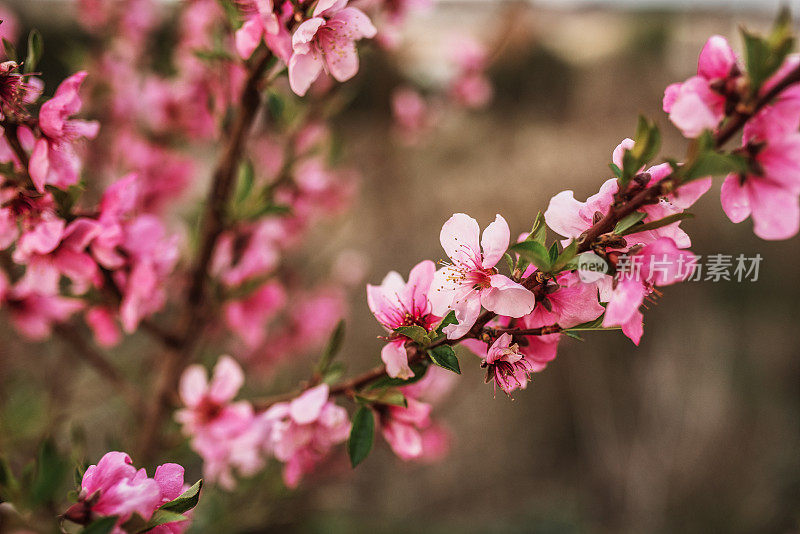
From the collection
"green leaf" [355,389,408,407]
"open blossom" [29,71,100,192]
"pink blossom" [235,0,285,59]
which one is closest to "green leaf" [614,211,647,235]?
"green leaf" [355,389,408,407]

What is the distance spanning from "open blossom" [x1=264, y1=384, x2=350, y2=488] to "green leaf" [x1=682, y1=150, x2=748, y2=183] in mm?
363

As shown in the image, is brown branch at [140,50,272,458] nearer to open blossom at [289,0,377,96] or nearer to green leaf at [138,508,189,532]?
open blossom at [289,0,377,96]

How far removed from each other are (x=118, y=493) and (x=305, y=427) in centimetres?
20

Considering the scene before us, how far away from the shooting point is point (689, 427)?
6.77 ft

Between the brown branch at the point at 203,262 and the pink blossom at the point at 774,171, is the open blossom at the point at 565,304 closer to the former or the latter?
the pink blossom at the point at 774,171

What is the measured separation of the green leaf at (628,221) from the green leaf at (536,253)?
6 cm

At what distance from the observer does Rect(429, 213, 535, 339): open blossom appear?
39cm

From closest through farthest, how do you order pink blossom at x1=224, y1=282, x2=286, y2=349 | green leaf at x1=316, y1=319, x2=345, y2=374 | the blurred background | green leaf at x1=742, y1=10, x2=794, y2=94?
green leaf at x1=742, y1=10, x2=794, y2=94
green leaf at x1=316, y1=319, x2=345, y2=374
pink blossom at x1=224, y1=282, x2=286, y2=349
the blurred background

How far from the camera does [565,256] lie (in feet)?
1.24

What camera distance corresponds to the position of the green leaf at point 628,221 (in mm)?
379

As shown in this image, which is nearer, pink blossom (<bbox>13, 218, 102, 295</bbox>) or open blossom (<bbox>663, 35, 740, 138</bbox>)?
open blossom (<bbox>663, 35, 740, 138</bbox>)

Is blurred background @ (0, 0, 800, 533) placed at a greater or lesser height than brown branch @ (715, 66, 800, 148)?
lesser

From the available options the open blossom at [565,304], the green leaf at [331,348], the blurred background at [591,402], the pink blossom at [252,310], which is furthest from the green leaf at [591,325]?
the blurred background at [591,402]

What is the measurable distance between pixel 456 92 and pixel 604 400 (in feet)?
4.78
